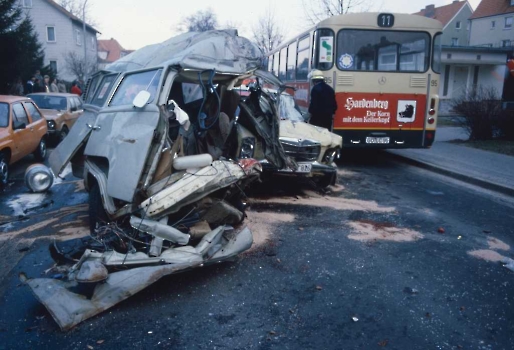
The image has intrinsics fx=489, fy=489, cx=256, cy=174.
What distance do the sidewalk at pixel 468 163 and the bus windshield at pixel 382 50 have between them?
2.45 meters

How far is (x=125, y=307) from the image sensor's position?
14.2 feet

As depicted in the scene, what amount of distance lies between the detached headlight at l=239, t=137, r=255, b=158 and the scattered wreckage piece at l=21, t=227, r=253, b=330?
92.1 inches

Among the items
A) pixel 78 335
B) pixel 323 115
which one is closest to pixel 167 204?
pixel 78 335

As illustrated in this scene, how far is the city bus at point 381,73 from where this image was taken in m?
11.5

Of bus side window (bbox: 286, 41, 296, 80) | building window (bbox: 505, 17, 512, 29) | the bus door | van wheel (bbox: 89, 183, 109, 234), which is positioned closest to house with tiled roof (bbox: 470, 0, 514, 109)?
building window (bbox: 505, 17, 512, 29)

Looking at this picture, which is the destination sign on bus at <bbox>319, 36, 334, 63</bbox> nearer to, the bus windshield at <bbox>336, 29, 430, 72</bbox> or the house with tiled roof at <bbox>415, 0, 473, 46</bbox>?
the bus windshield at <bbox>336, 29, 430, 72</bbox>

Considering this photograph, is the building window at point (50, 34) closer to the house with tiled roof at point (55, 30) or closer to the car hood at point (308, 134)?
the house with tiled roof at point (55, 30)

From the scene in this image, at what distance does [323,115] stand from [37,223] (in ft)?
22.0

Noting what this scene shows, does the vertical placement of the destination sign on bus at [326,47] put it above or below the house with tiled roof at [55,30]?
below

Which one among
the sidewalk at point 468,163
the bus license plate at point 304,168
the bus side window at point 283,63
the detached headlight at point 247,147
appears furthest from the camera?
the bus side window at point 283,63

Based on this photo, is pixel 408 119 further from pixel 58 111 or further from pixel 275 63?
pixel 58 111

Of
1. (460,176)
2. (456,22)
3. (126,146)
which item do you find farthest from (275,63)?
(456,22)

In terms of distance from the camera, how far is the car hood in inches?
337

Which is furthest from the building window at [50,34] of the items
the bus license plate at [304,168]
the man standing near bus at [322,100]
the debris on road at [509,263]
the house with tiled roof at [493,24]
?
the debris on road at [509,263]
